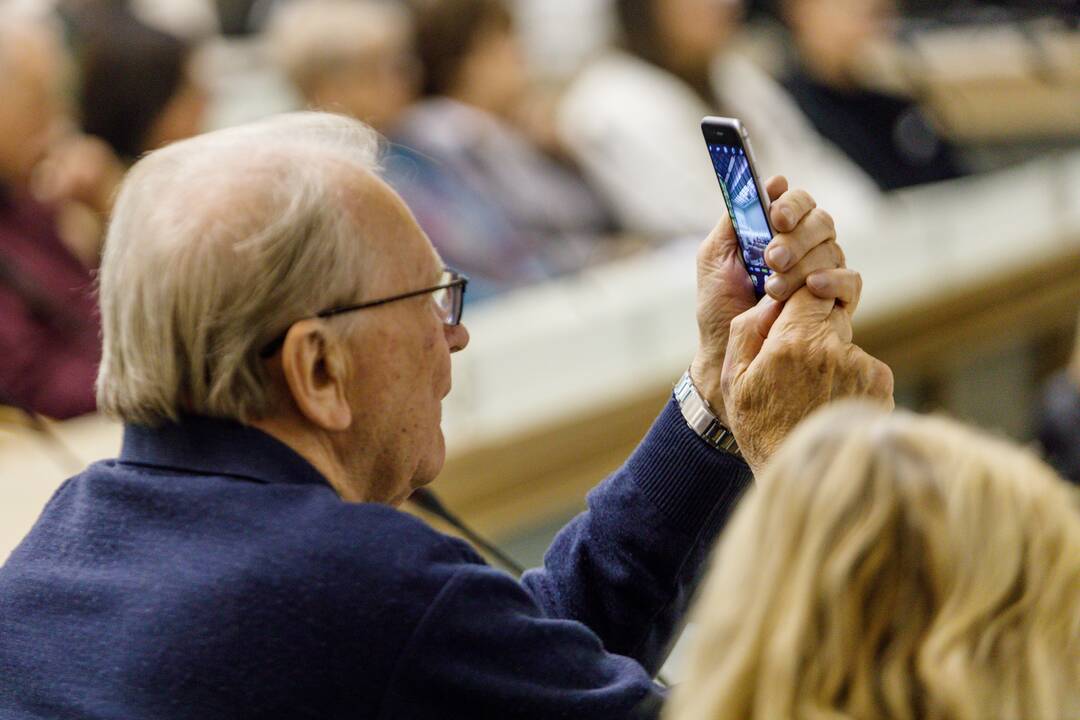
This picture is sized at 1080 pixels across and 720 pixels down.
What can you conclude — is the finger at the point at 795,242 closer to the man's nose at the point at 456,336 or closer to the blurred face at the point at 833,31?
the man's nose at the point at 456,336

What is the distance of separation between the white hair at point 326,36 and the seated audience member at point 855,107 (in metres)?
1.49

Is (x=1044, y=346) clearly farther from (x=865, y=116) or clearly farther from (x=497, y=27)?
(x=497, y=27)

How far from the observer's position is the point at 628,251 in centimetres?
357

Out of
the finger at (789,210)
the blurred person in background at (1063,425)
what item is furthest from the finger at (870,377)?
the blurred person in background at (1063,425)

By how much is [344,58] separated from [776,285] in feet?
7.17

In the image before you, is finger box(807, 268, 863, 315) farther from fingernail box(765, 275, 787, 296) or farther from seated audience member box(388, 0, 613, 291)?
seated audience member box(388, 0, 613, 291)

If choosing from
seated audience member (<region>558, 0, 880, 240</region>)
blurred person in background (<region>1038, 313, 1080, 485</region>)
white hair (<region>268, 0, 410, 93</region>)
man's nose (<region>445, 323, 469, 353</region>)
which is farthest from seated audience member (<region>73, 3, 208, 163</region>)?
man's nose (<region>445, 323, 469, 353</region>)

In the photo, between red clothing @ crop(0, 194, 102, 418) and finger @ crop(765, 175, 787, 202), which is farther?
red clothing @ crop(0, 194, 102, 418)

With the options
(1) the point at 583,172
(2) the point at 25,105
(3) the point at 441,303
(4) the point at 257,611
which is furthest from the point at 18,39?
(4) the point at 257,611

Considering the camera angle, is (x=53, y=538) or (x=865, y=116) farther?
(x=865, y=116)

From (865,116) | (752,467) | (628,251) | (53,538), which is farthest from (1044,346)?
(53,538)

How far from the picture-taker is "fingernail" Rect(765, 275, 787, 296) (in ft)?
3.74

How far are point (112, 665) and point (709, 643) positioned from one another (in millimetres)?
428

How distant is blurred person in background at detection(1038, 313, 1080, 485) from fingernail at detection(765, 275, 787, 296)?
1770 mm
